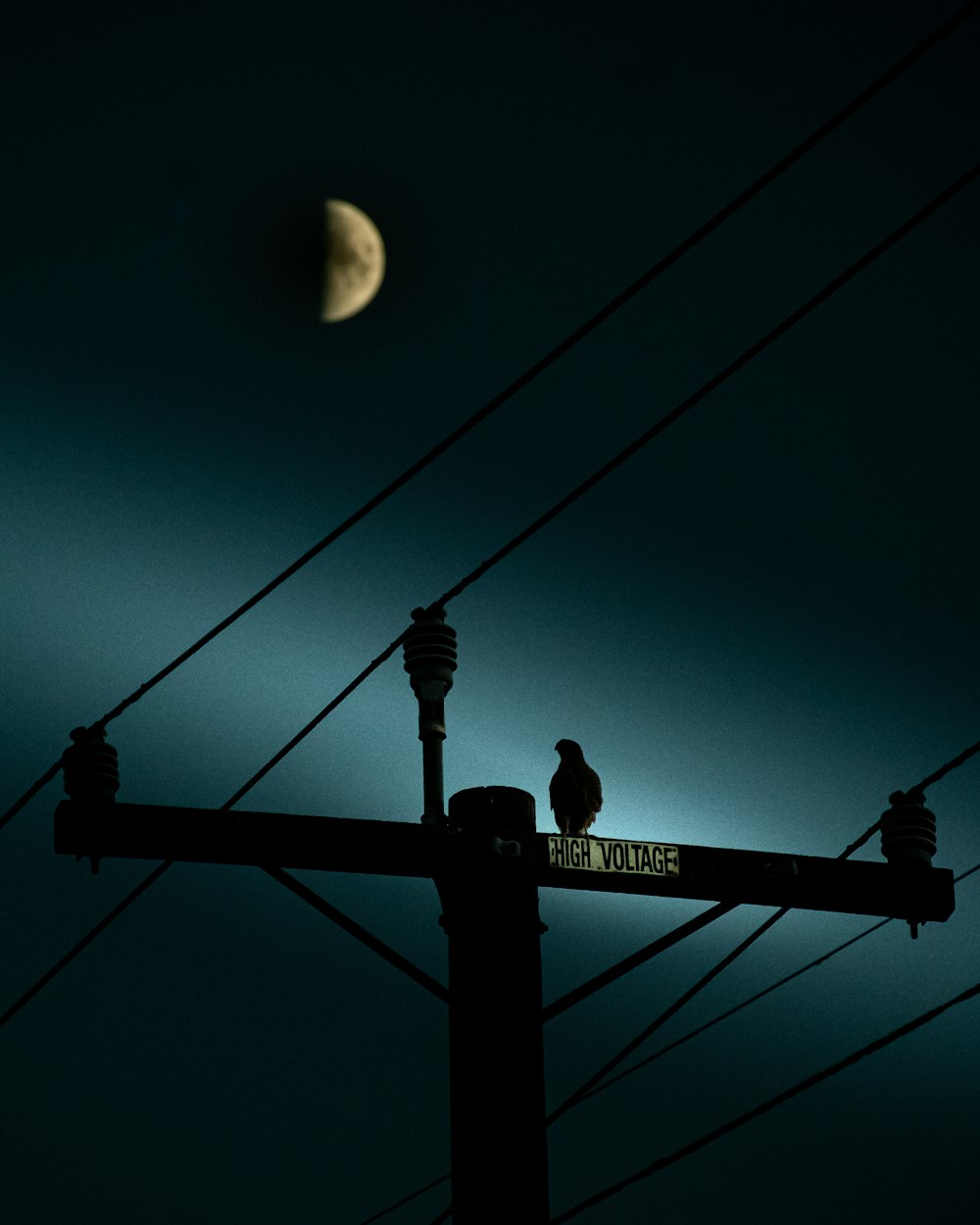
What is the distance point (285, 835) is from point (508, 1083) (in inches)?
59.0

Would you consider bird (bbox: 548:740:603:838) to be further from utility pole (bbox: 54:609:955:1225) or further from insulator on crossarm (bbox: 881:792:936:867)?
insulator on crossarm (bbox: 881:792:936:867)

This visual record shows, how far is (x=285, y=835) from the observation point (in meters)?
7.45

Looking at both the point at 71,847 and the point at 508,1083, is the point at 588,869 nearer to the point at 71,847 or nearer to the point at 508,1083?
the point at 508,1083

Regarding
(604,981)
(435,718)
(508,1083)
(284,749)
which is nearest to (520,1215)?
(508,1083)

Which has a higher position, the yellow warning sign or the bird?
the bird

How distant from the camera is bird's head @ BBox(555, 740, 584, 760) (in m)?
8.31

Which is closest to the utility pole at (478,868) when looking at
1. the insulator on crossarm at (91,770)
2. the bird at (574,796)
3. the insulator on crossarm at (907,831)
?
the insulator on crossarm at (91,770)

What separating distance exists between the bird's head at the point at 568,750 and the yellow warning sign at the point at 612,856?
25.5 inches

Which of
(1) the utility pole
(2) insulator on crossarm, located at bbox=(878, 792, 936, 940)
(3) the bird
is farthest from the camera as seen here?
(2) insulator on crossarm, located at bbox=(878, 792, 936, 940)

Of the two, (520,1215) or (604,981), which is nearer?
(520,1215)

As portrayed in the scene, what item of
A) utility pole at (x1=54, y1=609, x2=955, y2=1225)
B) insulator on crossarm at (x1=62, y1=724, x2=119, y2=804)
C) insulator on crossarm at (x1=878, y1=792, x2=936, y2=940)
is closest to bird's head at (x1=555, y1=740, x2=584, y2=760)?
utility pole at (x1=54, y1=609, x2=955, y2=1225)

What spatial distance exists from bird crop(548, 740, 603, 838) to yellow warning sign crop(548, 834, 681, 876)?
16 cm

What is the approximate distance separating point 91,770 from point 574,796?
2.33 m

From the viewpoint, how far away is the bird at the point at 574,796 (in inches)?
314
